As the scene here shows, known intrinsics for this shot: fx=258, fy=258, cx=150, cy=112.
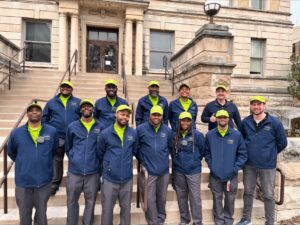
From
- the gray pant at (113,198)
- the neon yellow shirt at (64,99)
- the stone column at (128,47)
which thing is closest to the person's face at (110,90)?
the neon yellow shirt at (64,99)

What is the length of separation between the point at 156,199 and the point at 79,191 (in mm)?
1134

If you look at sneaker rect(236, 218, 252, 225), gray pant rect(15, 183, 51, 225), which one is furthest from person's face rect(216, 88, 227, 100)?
gray pant rect(15, 183, 51, 225)

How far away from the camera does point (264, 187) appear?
3928 mm

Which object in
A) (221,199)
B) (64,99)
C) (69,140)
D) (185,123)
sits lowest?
(221,199)

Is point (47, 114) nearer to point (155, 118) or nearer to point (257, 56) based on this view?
point (155, 118)

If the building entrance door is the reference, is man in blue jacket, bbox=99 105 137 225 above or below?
below

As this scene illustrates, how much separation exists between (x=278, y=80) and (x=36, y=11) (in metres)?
13.8

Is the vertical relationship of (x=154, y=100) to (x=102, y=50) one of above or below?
below

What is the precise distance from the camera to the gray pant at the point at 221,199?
153 inches

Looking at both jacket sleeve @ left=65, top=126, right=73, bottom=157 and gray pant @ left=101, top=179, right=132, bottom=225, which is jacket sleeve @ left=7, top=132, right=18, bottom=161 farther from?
gray pant @ left=101, top=179, right=132, bottom=225

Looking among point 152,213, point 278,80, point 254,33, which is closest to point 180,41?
point 254,33

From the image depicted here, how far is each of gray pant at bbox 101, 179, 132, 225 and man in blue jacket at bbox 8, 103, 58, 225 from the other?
2.42ft

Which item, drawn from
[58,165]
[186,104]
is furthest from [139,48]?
[58,165]

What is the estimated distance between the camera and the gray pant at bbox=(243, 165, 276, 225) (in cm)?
390
